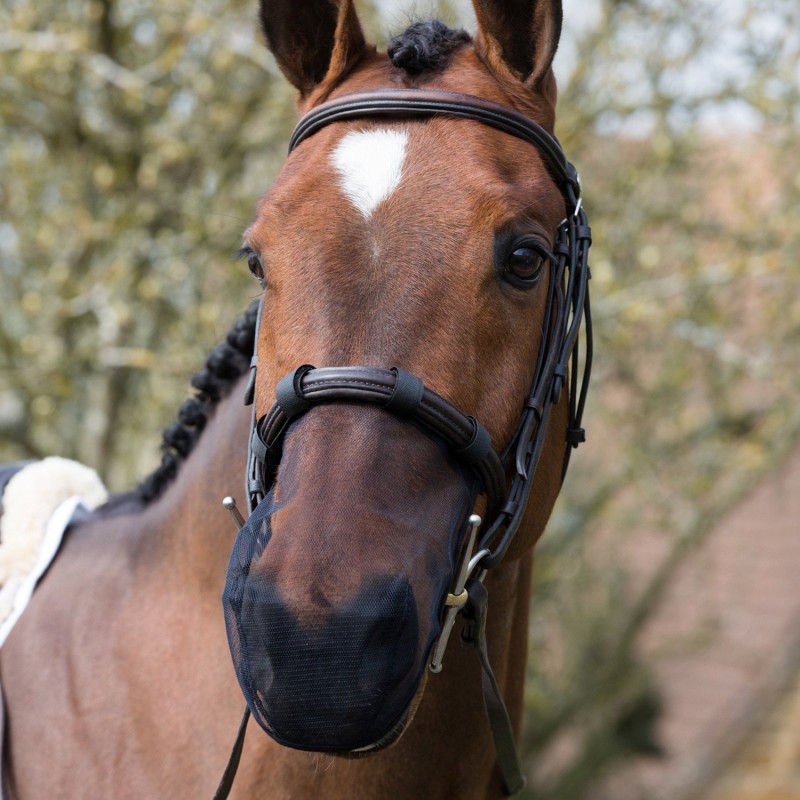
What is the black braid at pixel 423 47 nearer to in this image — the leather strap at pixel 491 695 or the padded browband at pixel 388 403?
the padded browband at pixel 388 403

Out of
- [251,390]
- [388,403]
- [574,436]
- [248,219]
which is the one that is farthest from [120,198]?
[388,403]

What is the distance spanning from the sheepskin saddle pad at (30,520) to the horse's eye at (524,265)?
1.47m

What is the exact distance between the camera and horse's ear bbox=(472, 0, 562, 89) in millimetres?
2078

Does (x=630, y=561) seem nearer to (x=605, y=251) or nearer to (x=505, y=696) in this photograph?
(x=605, y=251)

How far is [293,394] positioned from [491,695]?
0.80 metres

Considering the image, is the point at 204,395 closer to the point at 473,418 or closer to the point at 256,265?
the point at 256,265

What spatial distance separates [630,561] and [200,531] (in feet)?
24.7

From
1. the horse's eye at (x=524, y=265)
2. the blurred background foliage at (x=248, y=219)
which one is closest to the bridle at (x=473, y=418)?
the horse's eye at (x=524, y=265)

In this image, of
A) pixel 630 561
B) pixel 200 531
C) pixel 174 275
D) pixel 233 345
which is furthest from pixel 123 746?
pixel 630 561

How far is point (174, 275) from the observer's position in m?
5.46

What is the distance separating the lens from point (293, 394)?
167 centimetres

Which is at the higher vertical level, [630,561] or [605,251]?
[605,251]

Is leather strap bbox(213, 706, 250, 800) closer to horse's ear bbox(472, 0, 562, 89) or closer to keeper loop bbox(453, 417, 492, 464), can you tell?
keeper loop bbox(453, 417, 492, 464)

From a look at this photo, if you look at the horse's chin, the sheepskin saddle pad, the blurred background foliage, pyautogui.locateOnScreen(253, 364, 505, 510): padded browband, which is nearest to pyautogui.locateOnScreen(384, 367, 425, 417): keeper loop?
pyautogui.locateOnScreen(253, 364, 505, 510): padded browband
